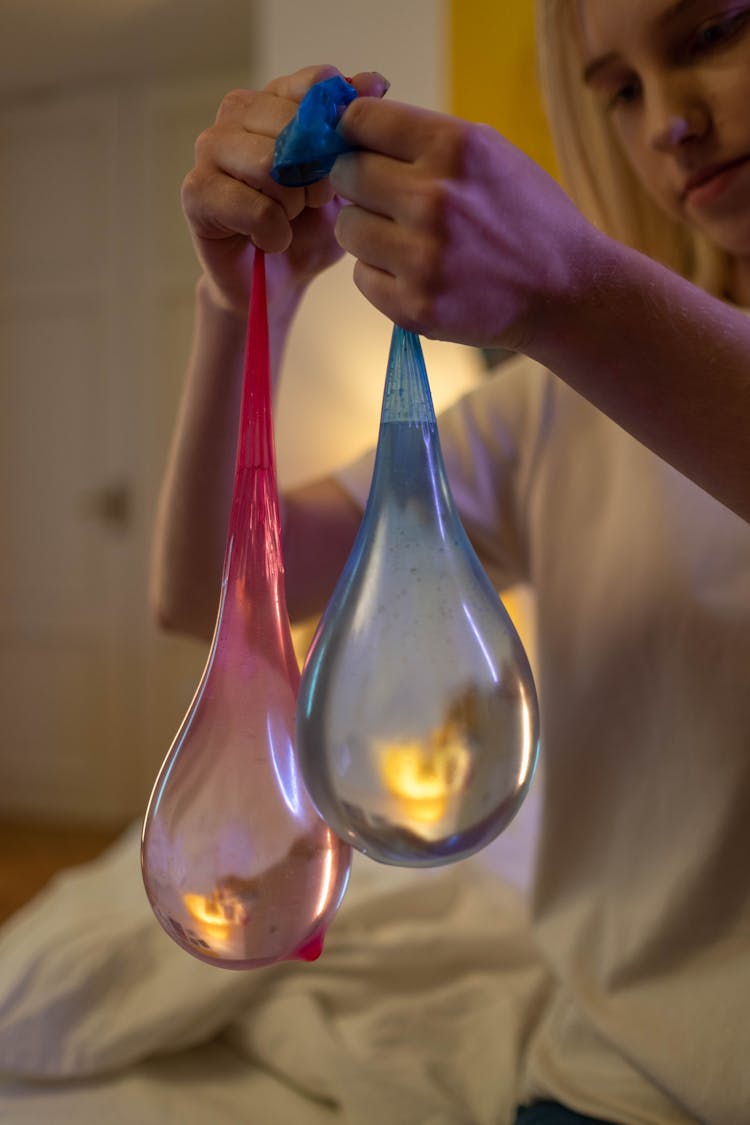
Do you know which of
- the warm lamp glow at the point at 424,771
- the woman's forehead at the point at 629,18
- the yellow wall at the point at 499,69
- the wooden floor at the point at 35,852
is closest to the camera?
the warm lamp glow at the point at 424,771

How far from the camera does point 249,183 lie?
31 centimetres

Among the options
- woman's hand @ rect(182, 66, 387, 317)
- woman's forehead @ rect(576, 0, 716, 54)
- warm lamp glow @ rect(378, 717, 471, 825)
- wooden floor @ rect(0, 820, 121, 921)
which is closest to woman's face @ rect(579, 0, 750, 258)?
woman's forehead @ rect(576, 0, 716, 54)

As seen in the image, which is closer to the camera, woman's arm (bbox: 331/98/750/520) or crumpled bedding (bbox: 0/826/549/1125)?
woman's arm (bbox: 331/98/750/520)

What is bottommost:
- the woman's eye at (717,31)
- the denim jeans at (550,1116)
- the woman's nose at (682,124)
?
the denim jeans at (550,1116)

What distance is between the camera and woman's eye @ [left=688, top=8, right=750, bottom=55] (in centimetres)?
46

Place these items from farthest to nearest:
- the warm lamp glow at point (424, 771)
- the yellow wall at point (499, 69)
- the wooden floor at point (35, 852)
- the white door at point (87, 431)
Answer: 1. the white door at point (87, 431)
2. the wooden floor at point (35, 852)
3. the yellow wall at point (499, 69)
4. the warm lamp glow at point (424, 771)

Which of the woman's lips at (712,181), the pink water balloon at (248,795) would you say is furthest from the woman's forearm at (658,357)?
the woman's lips at (712,181)

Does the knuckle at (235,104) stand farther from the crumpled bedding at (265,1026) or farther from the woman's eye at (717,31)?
the crumpled bedding at (265,1026)

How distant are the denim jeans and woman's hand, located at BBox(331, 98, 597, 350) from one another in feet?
1.33

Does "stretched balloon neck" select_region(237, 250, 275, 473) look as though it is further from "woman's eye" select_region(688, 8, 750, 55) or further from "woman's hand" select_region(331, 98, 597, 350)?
"woman's eye" select_region(688, 8, 750, 55)

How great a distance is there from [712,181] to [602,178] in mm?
197

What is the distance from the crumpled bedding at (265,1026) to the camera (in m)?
0.55

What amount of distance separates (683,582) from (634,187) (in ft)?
1.03

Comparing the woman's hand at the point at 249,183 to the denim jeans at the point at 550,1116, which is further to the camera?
the denim jeans at the point at 550,1116
